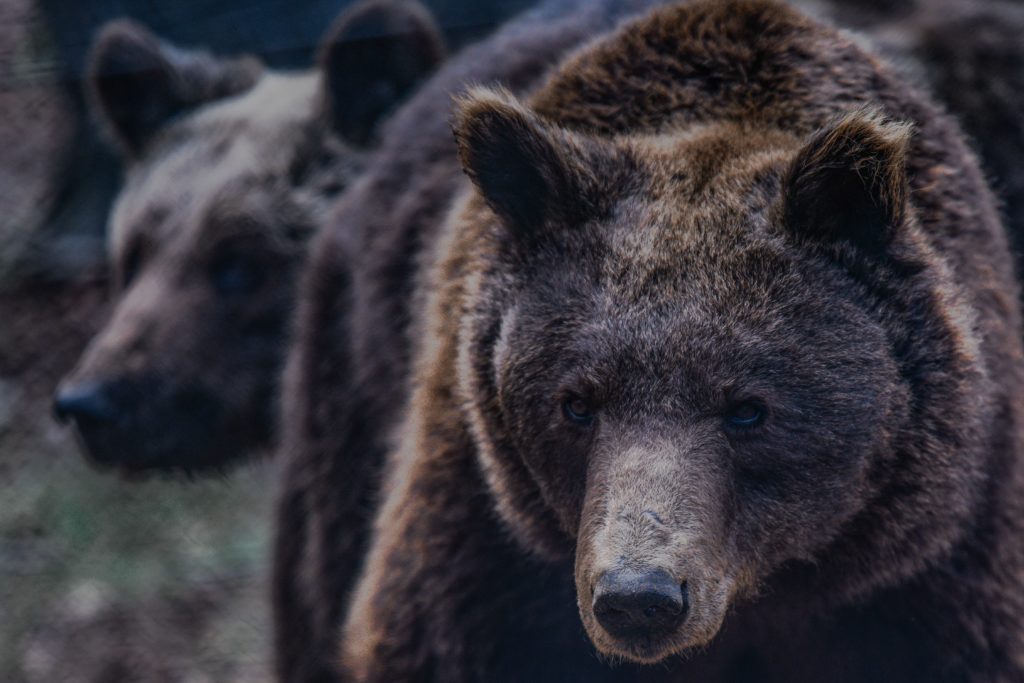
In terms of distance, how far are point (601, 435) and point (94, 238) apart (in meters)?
5.51

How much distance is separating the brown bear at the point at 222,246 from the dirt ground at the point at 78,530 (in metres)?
0.91

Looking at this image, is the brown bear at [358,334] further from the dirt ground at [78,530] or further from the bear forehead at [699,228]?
the dirt ground at [78,530]

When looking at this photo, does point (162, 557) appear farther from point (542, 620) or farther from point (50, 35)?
point (542, 620)

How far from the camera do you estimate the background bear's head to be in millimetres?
2730

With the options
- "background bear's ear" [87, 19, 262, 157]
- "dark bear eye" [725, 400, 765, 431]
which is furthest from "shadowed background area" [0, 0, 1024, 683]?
"dark bear eye" [725, 400, 765, 431]

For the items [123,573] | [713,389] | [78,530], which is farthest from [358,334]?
[78,530]

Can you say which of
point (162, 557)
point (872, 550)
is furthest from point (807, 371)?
point (162, 557)

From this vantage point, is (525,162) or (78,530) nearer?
(525,162)

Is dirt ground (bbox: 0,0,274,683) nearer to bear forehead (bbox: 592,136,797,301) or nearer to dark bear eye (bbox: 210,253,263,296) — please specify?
dark bear eye (bbox: 210,253,263,296)

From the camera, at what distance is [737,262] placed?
2.87 meters

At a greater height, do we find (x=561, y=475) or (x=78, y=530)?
(x=561, y=475)

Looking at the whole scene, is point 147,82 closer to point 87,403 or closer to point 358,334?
point 87,403

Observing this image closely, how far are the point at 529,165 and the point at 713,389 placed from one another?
0.65 metres

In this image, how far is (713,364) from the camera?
2766 mm
